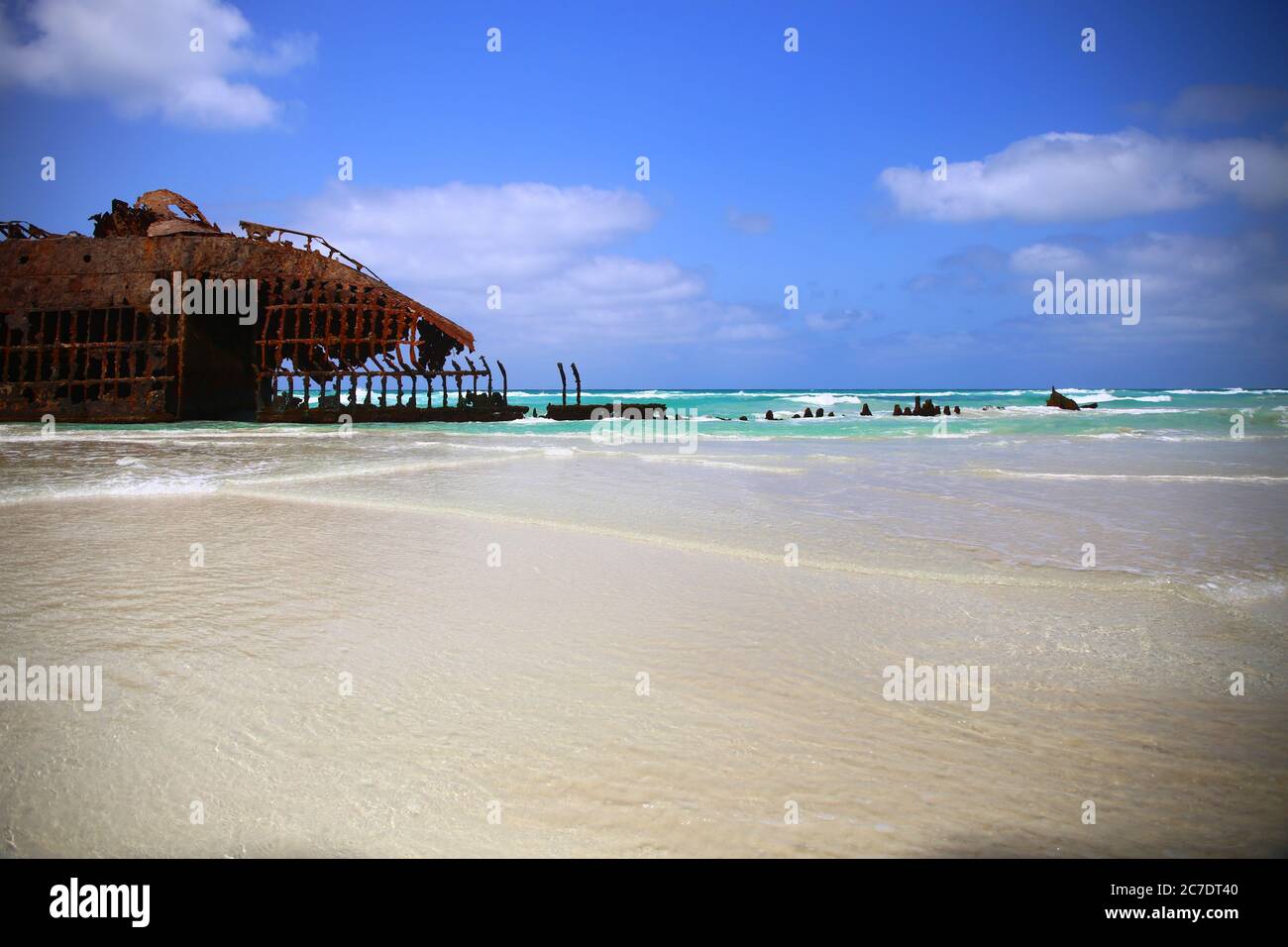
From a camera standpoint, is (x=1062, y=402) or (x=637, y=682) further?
(x=1062, y=402)

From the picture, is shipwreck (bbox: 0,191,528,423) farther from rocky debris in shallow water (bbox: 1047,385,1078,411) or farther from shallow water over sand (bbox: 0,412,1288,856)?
rocky debris in shallow water (bbox: 1047,385,1078,411)

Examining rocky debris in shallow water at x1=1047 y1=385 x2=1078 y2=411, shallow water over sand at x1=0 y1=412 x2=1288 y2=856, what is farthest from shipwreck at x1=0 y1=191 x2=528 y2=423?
rocky debris in shallow water at x1=1047 y1=385 x2=1078 y2=411

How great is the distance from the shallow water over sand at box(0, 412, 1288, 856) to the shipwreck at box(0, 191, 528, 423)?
16.6 metres

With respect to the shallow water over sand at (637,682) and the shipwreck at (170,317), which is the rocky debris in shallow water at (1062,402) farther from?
the shallow water over sand at (637,682)

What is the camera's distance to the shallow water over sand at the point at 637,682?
1.79 metres

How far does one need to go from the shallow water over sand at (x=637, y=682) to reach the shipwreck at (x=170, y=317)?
1665 centimetres

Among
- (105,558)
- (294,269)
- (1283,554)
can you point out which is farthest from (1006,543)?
(294,269)

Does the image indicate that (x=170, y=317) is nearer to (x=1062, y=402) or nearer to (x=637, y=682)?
(x=637, y=682)

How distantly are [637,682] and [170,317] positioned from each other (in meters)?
23.4

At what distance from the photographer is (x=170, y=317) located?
68.3 feet

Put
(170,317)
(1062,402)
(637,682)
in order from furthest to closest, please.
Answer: (1062,402)
(170,317)
(637,682)

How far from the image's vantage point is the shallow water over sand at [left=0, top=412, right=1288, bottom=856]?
70.6 inches

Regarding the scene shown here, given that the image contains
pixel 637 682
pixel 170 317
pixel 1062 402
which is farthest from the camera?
pixel 1062 402

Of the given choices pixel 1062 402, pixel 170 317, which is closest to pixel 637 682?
pixel 170 317
